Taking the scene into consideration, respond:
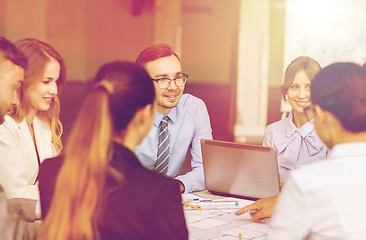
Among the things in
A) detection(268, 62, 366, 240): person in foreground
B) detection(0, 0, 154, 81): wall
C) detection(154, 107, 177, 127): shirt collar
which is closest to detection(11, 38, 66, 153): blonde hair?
detection(154, 107, 177, 127): shirt collar

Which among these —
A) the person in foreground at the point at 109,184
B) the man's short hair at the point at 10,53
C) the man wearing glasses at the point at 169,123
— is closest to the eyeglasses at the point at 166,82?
the man wearing glasses at the point at 169,123

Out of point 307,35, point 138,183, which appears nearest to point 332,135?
point 138,183

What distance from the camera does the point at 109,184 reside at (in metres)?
1.17

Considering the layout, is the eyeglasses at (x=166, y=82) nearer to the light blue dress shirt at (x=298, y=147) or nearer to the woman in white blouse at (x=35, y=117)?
Result: the woman in white blouse at (x=35, y=117)

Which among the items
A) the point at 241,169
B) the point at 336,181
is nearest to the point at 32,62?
the point at 241,169

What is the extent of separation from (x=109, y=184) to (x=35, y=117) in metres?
1.39

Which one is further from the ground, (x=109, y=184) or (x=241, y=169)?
(x=109, y=184)

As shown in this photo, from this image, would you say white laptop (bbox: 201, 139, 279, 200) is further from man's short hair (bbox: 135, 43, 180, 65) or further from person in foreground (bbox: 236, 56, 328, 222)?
man's short hair (bbox: 135, 43, 180, 65)

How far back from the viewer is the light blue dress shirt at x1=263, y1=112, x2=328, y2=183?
2.64 m

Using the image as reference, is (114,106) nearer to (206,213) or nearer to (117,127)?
(117,127)

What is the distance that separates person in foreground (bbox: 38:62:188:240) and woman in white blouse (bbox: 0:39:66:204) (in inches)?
36.0

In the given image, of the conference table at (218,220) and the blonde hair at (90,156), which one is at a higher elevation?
the blonde hair at (90,156)

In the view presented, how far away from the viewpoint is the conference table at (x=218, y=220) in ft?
5.45

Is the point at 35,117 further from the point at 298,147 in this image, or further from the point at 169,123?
the point at 298,147
